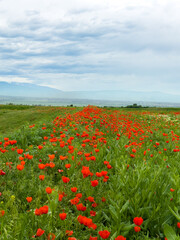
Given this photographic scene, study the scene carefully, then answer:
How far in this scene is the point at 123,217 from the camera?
2.78 meters

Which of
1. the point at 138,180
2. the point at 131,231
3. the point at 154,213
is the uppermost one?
the point at 138,180

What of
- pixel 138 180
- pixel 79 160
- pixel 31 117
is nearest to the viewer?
pixel 138 180

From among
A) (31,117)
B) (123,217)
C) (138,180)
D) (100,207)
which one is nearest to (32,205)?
(100,207)

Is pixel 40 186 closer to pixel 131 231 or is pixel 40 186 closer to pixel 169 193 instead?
pixel 131 231

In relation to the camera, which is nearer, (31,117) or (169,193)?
(169,193)

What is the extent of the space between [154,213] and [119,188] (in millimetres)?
767

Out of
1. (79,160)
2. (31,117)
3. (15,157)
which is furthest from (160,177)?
(31,117)

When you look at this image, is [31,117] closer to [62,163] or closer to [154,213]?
[62,163]

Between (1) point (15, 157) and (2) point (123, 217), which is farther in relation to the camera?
(1) point (15, 157)

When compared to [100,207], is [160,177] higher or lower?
higher

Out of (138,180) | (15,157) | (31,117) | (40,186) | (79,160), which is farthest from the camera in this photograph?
(31,117)

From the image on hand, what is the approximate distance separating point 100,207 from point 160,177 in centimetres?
131

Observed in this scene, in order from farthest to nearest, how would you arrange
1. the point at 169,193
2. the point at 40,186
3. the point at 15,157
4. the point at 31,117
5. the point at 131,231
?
the point at 31,117 < the point at 15,157 < the point at 40,186 < the point at 169,193 < the point at 131,231

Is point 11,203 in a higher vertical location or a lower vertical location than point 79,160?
lower
